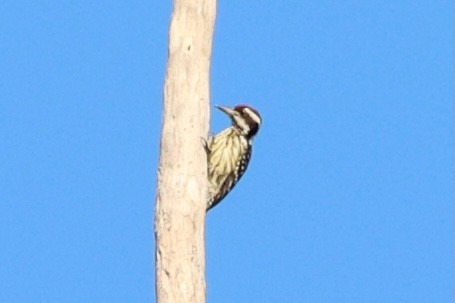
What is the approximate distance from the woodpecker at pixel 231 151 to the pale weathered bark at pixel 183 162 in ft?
1.83

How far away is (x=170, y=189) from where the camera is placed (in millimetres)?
9633

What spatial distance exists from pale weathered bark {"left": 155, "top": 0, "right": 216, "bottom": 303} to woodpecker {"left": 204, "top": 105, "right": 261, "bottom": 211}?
0.56 m

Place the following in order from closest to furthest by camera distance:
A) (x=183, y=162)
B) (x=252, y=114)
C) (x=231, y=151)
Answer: (x=183, y=162) → (x=231, y=151) → (x=252, y=114)

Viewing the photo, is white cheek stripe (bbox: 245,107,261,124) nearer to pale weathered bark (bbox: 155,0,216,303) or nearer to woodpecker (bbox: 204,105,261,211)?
woodpecker (bbox: 204,105,261,211)

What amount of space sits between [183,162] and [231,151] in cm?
95

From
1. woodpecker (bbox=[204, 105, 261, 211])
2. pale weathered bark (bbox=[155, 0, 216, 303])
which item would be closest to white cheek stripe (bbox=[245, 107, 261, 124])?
woodpecker (bbox=[204, 105, 261, 211])

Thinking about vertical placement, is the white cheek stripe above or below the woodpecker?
above

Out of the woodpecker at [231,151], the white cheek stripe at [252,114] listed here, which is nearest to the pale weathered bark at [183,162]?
the woodpecker at [231,151]

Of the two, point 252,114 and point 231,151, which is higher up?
point 252,114

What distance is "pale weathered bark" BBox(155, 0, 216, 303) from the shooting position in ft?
31.4

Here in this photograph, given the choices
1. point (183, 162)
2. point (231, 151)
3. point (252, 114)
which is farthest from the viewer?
point (252, 114)

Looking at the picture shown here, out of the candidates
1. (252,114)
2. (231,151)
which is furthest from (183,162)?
(252,114)

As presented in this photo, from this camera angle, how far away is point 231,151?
34.8 ft

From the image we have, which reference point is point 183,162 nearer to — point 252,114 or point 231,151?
point 231,151
